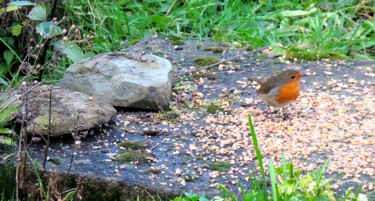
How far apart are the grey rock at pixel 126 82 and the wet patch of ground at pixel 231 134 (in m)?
0.08

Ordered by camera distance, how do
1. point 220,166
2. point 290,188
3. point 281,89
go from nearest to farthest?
point 290,188
point 220,166
point 281,89

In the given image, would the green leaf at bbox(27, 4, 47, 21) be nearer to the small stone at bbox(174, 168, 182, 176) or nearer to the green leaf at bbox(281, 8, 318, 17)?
the small stone at bbox(174, 168, 182, 176)

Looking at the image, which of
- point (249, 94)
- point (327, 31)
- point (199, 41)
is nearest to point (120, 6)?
point (199, 41)

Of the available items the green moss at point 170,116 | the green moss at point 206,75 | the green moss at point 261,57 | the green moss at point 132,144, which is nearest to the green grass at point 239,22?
the green moss at point 261,57

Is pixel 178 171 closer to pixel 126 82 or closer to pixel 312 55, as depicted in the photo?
pixel 126 82

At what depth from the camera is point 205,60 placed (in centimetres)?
527

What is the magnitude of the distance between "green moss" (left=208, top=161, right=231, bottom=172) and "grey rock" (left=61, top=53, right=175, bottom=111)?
747 millimetres

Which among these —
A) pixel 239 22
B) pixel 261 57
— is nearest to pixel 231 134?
pixel 261 57

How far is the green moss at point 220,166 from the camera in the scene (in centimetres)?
377

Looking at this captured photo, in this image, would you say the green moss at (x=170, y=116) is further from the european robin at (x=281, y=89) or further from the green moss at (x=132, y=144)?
the european robin at (x=281, y=89)

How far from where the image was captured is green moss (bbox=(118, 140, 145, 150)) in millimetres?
4031

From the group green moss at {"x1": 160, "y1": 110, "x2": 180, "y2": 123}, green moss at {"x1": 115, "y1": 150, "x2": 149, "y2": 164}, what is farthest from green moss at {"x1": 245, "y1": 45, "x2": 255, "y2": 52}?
green moss at {"x1": 115, "y1": 150, "x2": 149, "y2": 164}

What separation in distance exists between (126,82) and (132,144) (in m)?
0.51

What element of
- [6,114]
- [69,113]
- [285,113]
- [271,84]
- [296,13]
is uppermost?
[6,114]
